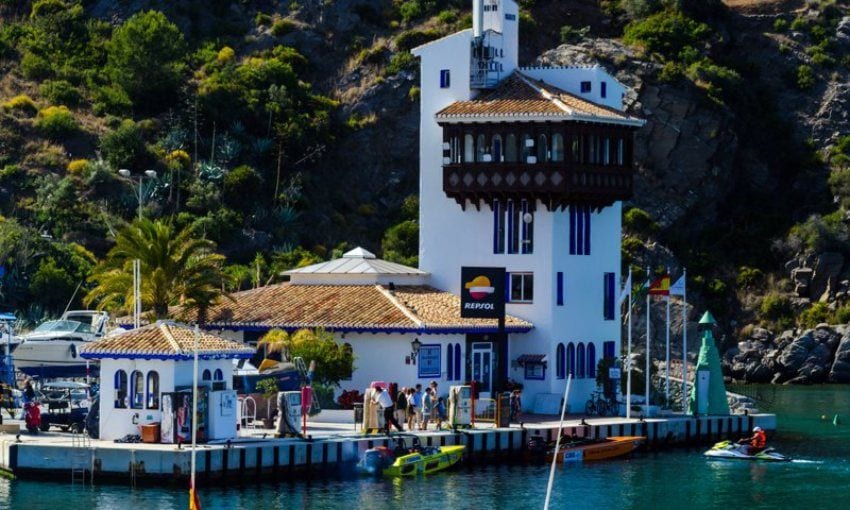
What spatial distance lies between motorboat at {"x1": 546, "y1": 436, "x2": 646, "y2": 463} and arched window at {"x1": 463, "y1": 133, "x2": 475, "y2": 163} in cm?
1425

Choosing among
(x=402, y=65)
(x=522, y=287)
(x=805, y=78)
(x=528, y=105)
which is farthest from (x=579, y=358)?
(x=805, y=78)

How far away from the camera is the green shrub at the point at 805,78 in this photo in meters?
142

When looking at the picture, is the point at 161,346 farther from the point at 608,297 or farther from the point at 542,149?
the point at 608,297

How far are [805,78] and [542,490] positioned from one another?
76362mm

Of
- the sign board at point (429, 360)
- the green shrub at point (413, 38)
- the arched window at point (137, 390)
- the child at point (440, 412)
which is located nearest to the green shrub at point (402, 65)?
the green shrub at point (413, 38)

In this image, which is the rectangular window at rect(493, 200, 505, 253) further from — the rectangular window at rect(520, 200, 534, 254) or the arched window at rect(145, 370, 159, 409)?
the arched window at rect(145, 370, 159, 409)

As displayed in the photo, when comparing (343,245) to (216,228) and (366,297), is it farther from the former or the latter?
(366,297)

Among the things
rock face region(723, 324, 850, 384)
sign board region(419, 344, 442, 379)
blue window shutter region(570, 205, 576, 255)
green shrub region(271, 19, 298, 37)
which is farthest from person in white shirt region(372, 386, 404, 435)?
green shrub region(271, 19, 298, 37)

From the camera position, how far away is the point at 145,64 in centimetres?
13100

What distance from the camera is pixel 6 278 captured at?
11250 cm

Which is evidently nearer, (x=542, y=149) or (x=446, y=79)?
(x=542, y=149)

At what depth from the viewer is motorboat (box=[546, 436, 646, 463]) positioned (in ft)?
257

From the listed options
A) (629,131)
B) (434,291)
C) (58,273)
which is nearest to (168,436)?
(434,291)

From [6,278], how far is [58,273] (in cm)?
261
